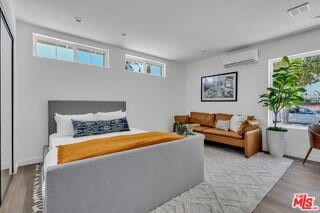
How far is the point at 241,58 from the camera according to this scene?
417 centimetres

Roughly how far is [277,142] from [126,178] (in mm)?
3376

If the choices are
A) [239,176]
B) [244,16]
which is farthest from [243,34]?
[239,176]

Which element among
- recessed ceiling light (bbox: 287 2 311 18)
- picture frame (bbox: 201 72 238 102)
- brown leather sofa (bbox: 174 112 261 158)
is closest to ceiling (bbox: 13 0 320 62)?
recessed ceiling light (bbox: 287 2 311 18)

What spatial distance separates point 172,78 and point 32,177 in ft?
14.1

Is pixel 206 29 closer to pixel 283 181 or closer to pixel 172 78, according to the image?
pixel 172 78

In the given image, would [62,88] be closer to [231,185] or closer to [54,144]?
[54,144]

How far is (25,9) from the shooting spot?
2.59m

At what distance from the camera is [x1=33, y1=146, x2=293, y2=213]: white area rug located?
73.6 inches

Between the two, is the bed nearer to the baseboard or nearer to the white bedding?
the white bedding

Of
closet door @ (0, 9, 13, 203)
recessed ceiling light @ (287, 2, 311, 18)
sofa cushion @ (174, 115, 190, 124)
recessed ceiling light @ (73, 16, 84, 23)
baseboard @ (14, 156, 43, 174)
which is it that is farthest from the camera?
sofa cushion @ (174, 115, 190, 124)

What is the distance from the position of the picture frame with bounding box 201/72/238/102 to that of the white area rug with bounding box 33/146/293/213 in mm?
1779

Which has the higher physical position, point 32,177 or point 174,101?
point 174,101

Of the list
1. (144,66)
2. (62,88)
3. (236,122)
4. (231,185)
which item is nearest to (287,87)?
(236,122)

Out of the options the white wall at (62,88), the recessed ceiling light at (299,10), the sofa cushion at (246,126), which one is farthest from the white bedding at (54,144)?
the recessed ceiling light at (299,10)
